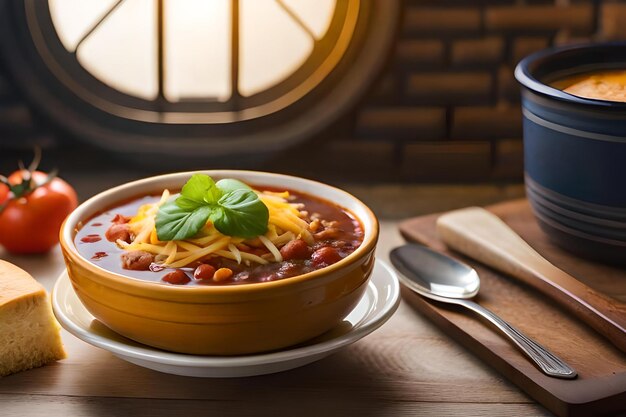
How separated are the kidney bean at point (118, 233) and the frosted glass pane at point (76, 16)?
3.29 ft

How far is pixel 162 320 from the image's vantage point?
1268 millimetres

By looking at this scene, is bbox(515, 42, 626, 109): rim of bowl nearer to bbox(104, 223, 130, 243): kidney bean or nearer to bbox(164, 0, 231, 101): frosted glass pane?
bbox(104, 223, 130, 243): kidney bean

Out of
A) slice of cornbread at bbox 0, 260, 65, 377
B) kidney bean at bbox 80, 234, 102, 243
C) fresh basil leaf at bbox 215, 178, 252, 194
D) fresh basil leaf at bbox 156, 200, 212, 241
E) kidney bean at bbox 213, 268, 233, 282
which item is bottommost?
slice of cornbread at bbox 0, 260, 65, 377

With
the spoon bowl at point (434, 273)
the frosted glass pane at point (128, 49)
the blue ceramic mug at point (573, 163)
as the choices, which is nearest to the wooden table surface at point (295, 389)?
the spoon bowl at point (434, 273)

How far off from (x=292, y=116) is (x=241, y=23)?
0.93 ft

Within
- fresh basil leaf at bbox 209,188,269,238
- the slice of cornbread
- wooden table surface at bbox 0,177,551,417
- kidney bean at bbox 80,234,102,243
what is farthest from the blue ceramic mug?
the slice of cornbread

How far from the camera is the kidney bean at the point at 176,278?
4.19ft

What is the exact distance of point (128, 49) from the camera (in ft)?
7.85

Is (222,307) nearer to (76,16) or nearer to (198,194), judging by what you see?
(198,194)

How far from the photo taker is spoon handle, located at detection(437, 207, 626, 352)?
149 centimetres

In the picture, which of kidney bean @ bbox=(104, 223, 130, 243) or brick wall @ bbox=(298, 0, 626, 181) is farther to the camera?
brick wall @ bbox=(298, 0, 626, 181)

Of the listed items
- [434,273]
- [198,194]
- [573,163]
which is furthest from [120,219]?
[573,163]

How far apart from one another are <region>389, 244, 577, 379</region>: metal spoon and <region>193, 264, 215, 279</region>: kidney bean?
464mm

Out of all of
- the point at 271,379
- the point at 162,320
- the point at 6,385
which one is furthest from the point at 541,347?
the point at 6,385
